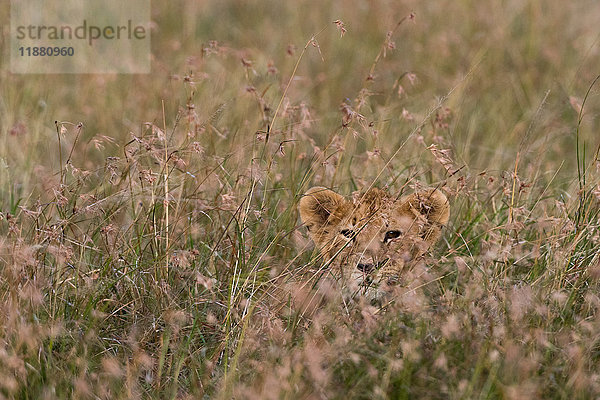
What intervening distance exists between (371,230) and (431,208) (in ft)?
0.98

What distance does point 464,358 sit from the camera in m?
3.13

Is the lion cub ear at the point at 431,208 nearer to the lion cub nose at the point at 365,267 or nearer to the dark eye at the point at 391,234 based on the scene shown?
the dark eye at the point at 391,234

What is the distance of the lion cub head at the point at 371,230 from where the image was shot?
3682 mm

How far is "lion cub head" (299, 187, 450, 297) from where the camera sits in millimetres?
3682

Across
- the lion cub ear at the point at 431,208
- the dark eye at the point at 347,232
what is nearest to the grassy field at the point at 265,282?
the lion cub ear at the point at 431,208

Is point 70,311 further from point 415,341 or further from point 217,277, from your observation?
point 415,341

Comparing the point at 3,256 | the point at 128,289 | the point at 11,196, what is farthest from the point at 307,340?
the point at 11,196

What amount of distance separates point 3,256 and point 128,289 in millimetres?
651

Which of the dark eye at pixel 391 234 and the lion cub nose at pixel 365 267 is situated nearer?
the lion cub nose at pixel 365 267

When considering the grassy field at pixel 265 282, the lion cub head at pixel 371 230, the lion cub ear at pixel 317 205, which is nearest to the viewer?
the grassy field at pixel 265 282

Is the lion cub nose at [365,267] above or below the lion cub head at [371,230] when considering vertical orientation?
below

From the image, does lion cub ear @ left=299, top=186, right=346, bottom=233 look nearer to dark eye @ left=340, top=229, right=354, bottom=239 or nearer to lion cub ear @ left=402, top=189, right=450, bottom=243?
dark eye @ left=340, top=229, right=354, bottom=239

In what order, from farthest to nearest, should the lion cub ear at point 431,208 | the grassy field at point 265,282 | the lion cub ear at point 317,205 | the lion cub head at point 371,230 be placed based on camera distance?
the lion cub ear at point 317,205
the lion cub ear at point 431,208
the lion cub head at point 371,230
the grassy field at point 265,282

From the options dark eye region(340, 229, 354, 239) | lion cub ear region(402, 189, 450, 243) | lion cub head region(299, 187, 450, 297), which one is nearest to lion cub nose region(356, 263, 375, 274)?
lion cub head region(299, 187, 450, 297)
